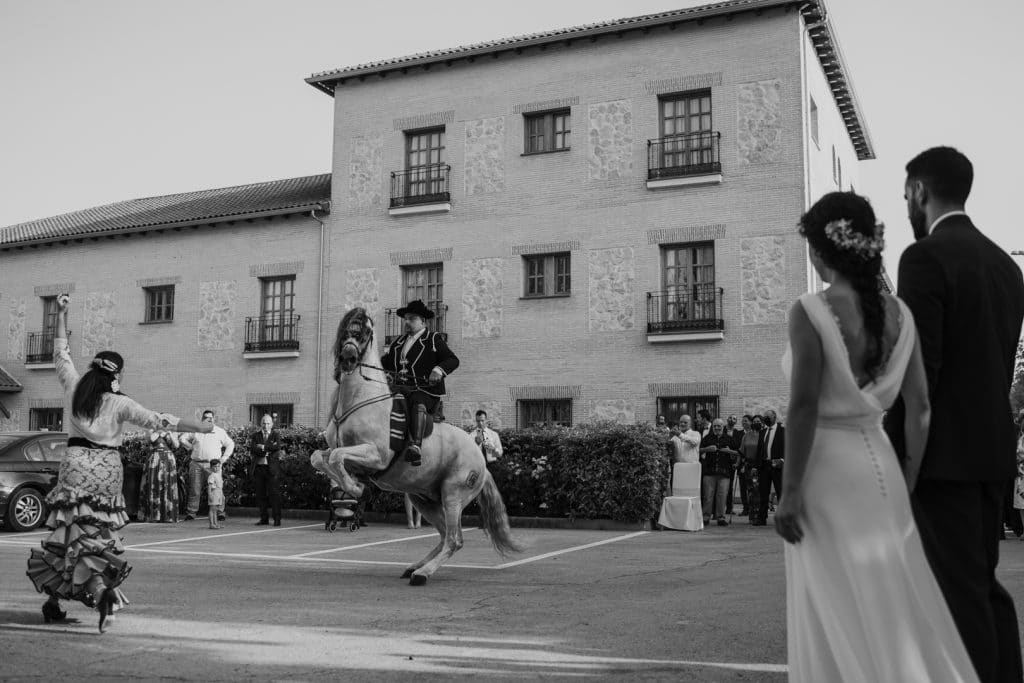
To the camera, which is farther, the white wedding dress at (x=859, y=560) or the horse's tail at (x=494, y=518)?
the horse's tail at (x=494, y=518)

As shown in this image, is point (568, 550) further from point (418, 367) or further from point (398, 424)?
point (398, 424)

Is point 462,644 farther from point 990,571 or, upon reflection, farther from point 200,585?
point 200,585

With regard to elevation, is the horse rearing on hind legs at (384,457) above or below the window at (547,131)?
below

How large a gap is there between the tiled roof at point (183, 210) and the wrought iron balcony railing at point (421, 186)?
2.32 meters

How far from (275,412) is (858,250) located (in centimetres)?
2743

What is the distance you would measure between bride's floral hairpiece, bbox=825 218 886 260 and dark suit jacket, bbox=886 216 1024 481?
1.02 feet

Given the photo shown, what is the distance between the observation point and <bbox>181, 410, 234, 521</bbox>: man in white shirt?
20.5 metres

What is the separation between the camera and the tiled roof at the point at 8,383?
34031mm

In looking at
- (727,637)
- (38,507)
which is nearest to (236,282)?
(38,507)

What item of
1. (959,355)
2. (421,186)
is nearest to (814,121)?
(421,186)

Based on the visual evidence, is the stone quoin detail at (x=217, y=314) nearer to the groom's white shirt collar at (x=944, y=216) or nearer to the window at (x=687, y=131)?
the window at (x=687, y=131)

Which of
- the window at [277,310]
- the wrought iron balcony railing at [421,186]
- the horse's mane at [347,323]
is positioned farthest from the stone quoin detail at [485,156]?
the horse's mane at [347,323]

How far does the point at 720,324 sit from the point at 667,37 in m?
7.60

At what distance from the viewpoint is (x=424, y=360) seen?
10812 mm
